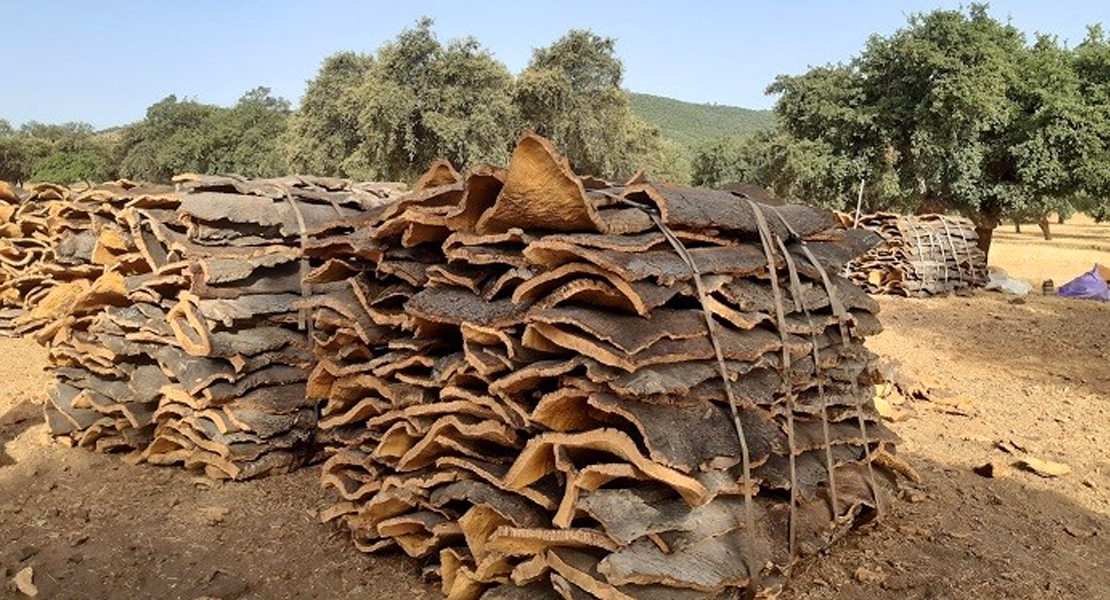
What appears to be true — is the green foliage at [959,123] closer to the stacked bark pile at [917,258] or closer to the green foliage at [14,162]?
the stacked bark pile at [917,258]

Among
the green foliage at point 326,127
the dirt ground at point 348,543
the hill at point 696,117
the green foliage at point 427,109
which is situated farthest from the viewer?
the hill at point 696,117

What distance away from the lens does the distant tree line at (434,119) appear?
2855cm

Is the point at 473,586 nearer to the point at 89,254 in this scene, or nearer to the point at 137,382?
the point at 137,382

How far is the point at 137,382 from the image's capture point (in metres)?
5.29

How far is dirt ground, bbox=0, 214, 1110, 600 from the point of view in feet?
12.5

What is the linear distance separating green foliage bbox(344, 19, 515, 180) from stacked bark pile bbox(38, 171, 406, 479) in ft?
75.2

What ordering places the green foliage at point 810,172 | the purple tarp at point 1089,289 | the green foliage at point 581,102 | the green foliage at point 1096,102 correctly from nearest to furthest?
the purple tarp at point 1089,289 < the green foliage at point 1096,102 < the green foliage at point 810,172 < the green foliage at point 581,102

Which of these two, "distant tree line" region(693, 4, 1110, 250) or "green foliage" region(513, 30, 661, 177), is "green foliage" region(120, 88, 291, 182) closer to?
"green foliage" region(513, 30, 661, 177)

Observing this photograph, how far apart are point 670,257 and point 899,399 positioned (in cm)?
519

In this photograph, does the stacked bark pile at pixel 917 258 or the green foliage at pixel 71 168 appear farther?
the green foliage at pixel 71 168

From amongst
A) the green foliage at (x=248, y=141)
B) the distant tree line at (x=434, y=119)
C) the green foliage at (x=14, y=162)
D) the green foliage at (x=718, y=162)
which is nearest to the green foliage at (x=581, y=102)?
the distant tree line at (x=434, y=119)

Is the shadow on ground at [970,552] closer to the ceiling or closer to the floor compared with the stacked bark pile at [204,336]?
closer to the floor

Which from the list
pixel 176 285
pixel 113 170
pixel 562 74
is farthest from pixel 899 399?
pixel 113 170

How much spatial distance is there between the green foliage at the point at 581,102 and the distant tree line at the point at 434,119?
0.04m
